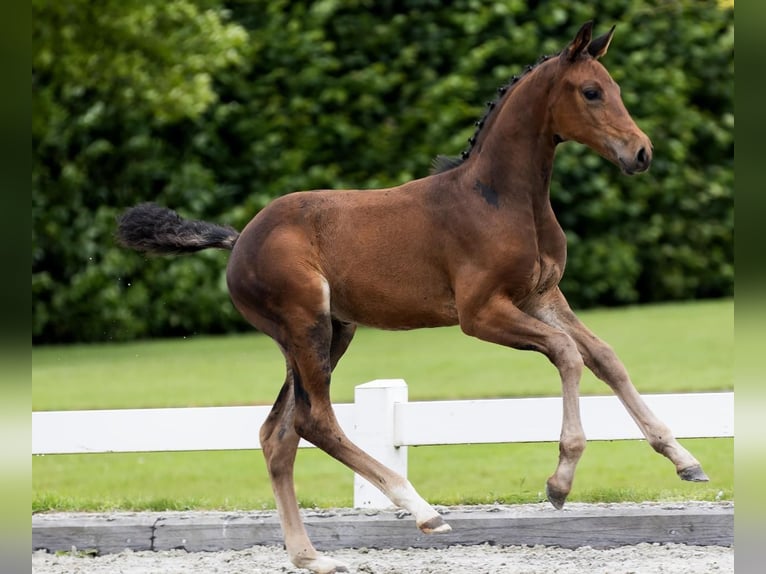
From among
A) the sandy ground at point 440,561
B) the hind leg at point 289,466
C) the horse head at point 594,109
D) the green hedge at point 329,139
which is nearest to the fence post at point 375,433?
the sandy ground at point 440,561

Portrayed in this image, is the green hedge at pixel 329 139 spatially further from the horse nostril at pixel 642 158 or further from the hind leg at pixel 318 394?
the horse nostril at pixel 642 158

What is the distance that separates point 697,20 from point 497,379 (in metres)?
7.38

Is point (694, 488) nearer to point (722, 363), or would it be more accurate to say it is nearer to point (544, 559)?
point (544, 559)

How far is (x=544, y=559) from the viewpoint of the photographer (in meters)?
4.67

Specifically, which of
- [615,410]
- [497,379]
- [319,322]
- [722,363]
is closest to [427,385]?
[497,379]

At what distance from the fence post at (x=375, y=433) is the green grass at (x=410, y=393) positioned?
0.50 m

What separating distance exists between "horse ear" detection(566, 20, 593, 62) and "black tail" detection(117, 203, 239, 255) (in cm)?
155

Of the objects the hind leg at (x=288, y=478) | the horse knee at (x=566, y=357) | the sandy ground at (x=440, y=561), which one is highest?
the horse knee at (x=566, y=357)

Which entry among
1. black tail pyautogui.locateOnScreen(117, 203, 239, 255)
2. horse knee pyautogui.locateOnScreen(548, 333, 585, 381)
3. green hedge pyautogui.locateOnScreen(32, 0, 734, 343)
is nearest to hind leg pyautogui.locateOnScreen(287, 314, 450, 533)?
black tail pyautogui.locateOnScreen(117, 203, 239, 255)

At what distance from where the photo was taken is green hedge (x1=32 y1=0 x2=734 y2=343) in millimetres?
14031

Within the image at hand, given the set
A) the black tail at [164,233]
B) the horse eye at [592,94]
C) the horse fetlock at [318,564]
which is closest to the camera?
the horse eye at [592,94]

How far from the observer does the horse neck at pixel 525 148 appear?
383 centimetres

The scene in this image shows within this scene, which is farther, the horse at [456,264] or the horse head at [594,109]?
the horse at [456,264]

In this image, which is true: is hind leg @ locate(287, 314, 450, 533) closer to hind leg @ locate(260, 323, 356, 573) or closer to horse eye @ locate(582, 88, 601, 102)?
hind leg @ locate(260, 323, 356, 573)
